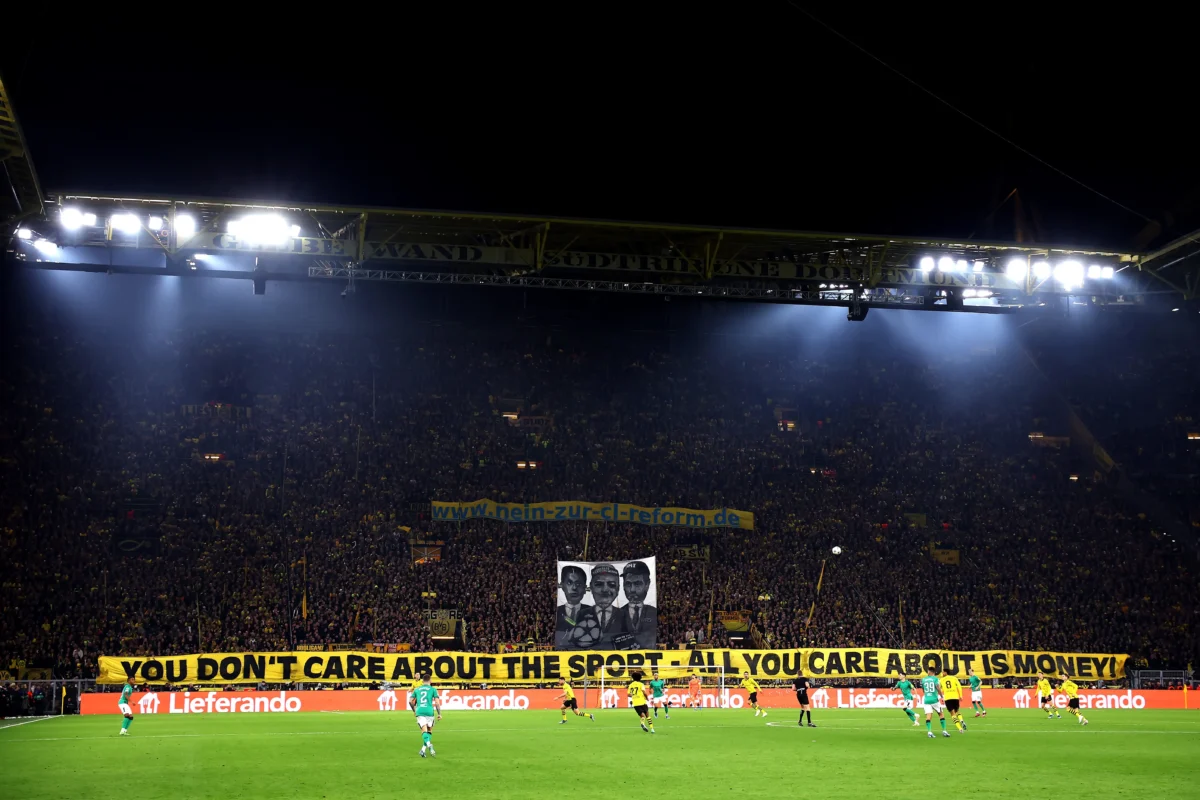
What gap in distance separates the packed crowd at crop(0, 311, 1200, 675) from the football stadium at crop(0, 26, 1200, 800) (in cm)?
17

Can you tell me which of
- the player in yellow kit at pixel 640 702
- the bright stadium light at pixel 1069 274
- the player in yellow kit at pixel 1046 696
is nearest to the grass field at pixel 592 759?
the player in yellow kit at pixel 640 702

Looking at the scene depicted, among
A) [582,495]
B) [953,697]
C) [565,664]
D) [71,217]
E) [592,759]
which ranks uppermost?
[71,217]

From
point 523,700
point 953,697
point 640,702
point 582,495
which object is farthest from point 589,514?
point 953,697

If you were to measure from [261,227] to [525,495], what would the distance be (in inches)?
746

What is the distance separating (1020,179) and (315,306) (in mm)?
34572

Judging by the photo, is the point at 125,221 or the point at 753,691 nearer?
the point at 125,221

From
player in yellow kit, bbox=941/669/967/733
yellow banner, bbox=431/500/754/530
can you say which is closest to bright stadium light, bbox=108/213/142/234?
yellow banner, bbox=431/500/754/530

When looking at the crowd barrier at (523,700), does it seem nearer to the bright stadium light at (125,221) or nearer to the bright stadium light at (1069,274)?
the bright stadium light at (1069,274)

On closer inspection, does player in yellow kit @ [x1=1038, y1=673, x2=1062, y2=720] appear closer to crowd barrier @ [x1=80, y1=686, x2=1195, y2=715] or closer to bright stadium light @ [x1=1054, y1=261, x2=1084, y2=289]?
crowd barrier @ [x1=80, y1=686, x2=1195, y2=715]

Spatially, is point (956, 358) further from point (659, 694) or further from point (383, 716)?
point (383, 716)

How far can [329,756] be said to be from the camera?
23.8 metres

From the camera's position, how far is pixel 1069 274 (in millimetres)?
40938

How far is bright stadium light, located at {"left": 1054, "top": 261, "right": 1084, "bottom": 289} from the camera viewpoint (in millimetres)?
40781

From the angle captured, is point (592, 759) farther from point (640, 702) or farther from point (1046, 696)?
point (1046, 696)
